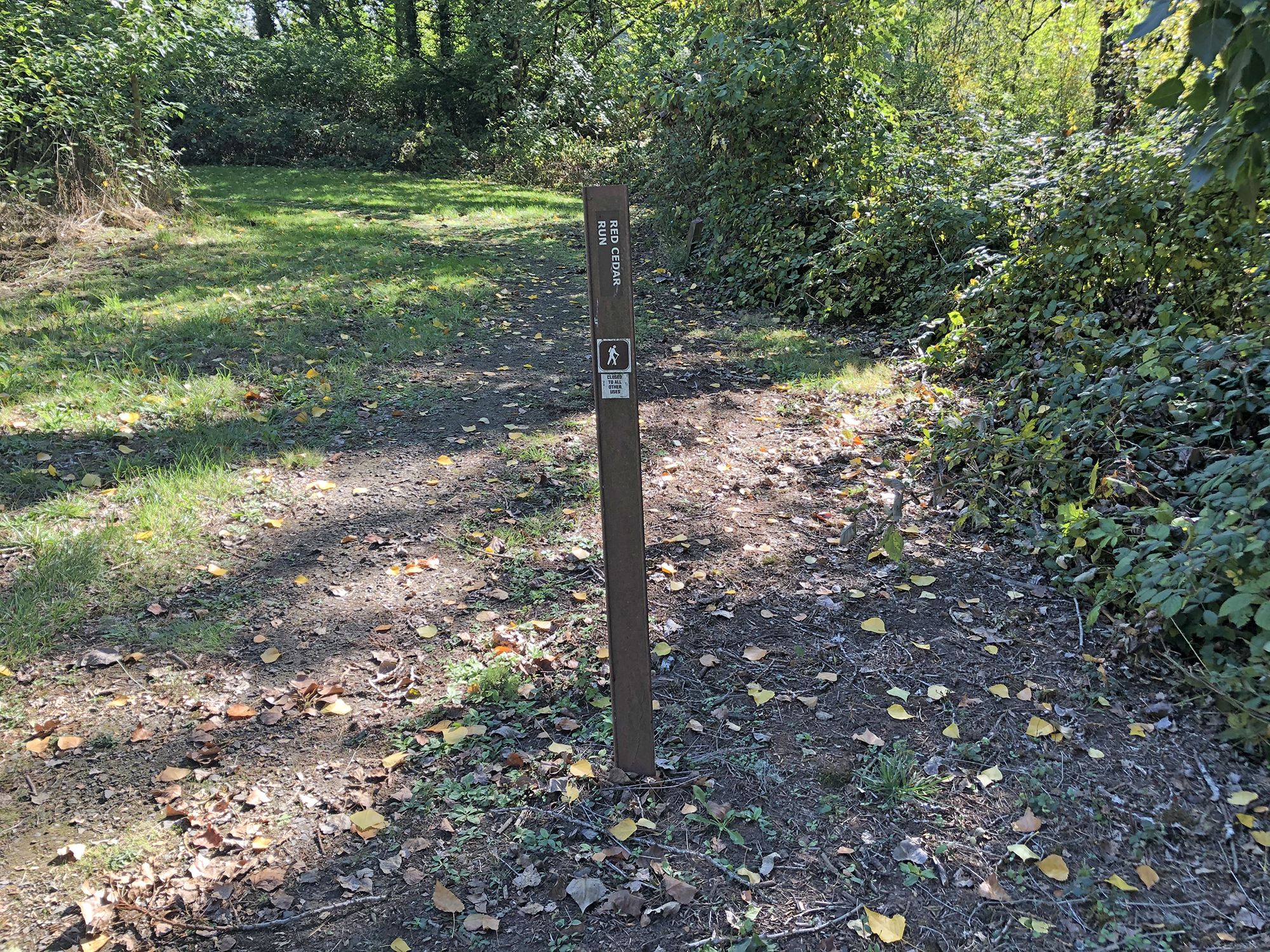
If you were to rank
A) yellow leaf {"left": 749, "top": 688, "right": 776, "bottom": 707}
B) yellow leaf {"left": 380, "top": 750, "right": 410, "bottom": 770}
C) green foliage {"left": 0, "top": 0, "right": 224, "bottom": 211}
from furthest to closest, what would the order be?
green foliage {"left": 0, "top": 0, "right": 224, "bottom": 211} < yellow leaf {"left": 749, "top": 688, "right": 776, "bottom": 707} < yellow leaf {"left": 380, "top": 750, "right": 410, "bottom": 770}

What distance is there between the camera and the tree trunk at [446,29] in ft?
69.5

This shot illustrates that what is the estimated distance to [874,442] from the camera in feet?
17.3

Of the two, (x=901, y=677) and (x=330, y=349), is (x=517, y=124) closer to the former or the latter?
(x=330, y=349)

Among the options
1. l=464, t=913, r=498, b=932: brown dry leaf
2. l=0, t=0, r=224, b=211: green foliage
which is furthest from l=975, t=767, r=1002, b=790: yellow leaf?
l=0, t=0, r=224, b=211: green foliage

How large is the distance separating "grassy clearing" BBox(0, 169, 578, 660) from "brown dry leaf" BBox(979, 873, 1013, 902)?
3.04 m

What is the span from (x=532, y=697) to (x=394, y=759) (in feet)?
1.91

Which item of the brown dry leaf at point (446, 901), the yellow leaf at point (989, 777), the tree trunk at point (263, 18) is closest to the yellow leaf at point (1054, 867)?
the yellow leaf at point (989, 777)

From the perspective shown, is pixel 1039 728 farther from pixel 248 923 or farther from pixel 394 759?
pixel 248 923

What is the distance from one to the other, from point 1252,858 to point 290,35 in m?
26.8

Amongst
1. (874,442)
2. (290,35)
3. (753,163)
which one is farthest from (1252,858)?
(290,35)

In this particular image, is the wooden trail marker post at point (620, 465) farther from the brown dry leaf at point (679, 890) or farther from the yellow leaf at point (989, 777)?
the yellow leaf at point (989, 777)

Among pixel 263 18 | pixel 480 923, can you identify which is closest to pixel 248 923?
pixel 480 923

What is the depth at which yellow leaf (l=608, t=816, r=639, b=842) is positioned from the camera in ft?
8.27

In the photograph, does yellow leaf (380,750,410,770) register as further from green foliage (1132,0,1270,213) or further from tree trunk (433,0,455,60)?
tree trunk (433,0,455,60)
